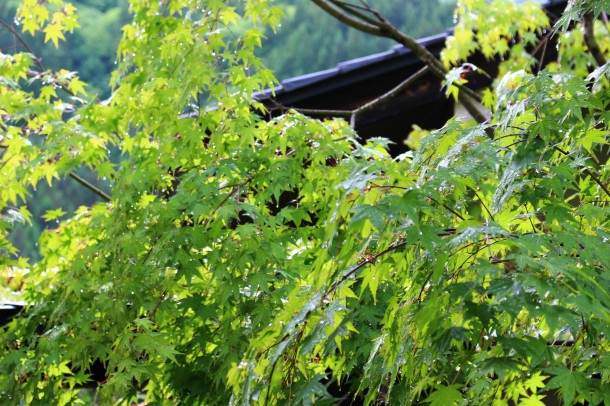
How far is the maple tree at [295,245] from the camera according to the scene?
1.93 metres

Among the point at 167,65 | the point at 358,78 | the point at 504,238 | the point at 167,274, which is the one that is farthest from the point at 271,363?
the point at 358,78

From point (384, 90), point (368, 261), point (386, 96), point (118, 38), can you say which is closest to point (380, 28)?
point (386, 96)

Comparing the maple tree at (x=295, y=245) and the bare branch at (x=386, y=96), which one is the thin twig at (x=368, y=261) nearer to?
the maple tree at (x=295, y=245)

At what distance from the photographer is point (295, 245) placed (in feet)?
11.5

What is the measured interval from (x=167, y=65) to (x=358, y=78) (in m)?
2.81

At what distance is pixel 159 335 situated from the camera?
10.3ft

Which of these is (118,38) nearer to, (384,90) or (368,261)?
(384,90)

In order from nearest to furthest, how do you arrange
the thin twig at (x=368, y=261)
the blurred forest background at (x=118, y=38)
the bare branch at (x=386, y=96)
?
the thin twig at (x=368, y=261) < the bare branch at (x=386, y=96) < the blurred forest background at (x=118, y=38)

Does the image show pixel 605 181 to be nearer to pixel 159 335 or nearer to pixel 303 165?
pixel 303 165

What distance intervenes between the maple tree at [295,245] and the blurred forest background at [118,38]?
1140 cm

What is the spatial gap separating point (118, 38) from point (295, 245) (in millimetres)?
14999

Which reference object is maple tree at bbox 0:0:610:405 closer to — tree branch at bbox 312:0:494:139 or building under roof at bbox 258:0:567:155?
tree branch at bbox 312:0:494:139

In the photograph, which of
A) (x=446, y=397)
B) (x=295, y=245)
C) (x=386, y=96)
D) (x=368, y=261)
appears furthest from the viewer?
(x=386, y=96)

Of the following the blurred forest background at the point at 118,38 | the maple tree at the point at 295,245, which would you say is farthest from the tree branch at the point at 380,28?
the blurred forest background at the point at 118,38
